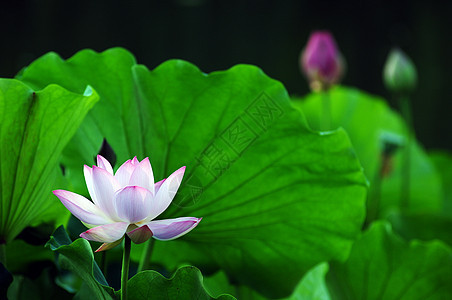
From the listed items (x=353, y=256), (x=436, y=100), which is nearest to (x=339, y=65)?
(x=353, y=256)

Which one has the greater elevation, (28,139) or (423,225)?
(28,139)

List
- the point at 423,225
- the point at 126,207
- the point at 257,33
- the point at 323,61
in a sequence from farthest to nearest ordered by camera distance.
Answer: the point at 257,33 < the point at 323,61 < the point at 423,225 < the point at 126,207

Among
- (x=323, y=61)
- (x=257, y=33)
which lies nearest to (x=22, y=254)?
(x=323, y=61)

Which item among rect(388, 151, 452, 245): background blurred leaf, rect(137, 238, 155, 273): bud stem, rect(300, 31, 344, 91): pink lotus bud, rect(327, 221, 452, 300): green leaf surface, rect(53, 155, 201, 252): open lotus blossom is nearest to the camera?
rect(53, 155, 201, 252): open lotus blossom

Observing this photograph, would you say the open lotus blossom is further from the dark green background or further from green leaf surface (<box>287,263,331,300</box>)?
the dark green background

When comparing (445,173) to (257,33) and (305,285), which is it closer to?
(305,285)

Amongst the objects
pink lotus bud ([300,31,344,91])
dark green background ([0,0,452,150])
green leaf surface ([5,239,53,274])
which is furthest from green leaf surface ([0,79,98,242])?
dark green background ([0,0,452,150])
